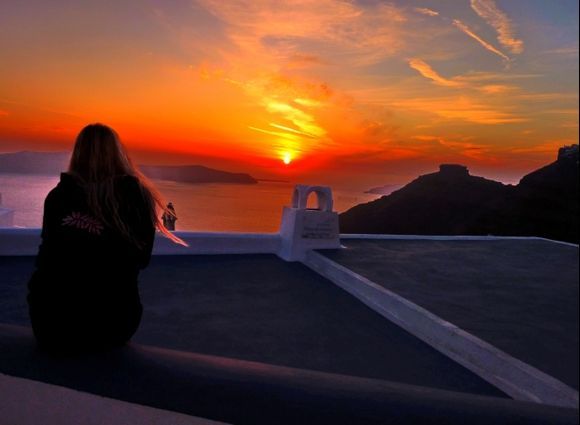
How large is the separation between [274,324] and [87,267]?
136 inches

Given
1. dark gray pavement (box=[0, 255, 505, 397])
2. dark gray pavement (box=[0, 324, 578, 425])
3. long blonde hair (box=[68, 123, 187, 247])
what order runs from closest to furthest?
dark gray pavement (box=[0, 324, 578, 425]) → long blonde hair (box=[68, 123, 187, 247]) → dark gray pavement (box=[0, 255, 505, 397])

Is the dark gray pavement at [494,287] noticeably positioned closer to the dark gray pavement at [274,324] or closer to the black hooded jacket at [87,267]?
the dark gray pavement at [274,324]

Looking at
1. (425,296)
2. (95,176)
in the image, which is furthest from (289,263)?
(95,176)

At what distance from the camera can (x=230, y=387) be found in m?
1.27

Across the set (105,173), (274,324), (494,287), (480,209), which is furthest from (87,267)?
(480,209)

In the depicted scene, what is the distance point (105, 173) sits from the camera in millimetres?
2152

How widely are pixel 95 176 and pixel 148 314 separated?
3336 millimetres

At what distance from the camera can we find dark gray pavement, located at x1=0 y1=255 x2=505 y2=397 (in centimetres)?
427

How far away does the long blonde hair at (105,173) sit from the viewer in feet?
6.39

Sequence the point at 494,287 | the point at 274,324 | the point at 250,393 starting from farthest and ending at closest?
the point at 494,287 < the point at 274,324 < the point at 250,393

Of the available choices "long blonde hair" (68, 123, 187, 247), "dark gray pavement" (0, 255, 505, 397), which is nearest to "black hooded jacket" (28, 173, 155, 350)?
"long blonde hair" (68, 123, 187, 247)

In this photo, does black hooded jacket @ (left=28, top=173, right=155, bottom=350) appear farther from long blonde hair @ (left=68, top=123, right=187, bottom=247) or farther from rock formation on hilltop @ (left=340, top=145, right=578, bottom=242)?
rock formation on hilltop @ (left=340, top=145, right=578, bottom=242)

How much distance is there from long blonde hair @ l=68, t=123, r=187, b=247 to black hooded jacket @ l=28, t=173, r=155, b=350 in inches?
1.1

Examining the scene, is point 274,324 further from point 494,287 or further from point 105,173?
point 494,287
